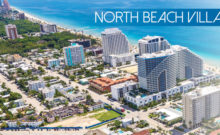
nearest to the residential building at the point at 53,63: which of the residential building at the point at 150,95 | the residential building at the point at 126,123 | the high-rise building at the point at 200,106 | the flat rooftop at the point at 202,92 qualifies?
the residential building at the point at 150,95

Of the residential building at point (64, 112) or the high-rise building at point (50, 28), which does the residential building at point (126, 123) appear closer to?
the residential building at point (64, 112)

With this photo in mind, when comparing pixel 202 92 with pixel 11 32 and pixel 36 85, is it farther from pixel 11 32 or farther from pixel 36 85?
pixel 11 32

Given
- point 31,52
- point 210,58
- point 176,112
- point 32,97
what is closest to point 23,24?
point 31,52

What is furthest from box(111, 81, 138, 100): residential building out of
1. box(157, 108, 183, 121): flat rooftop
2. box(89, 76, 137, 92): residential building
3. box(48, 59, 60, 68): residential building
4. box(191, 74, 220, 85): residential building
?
box(48, 59, 60, 68): residential building

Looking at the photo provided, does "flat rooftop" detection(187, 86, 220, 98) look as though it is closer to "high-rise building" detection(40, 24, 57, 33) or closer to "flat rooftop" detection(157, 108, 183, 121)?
"flat rooftop" detection(157, 108, 183, 121)

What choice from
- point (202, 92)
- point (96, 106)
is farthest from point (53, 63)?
point (202, 92)

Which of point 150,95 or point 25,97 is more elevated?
point 150,95

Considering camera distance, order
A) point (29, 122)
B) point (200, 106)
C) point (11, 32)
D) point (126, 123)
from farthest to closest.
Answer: point (11, 32) < point (29, 122) < point (126, 123) < point (200, 106)
